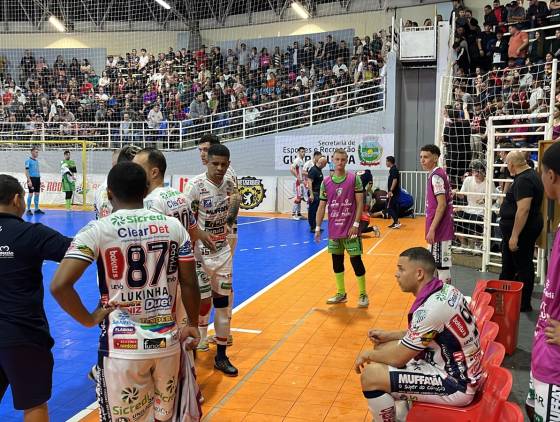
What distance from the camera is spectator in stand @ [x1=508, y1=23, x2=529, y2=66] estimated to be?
13.3 meters

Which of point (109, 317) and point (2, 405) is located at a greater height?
point (109, 317)

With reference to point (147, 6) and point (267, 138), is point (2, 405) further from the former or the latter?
point (147, 6)

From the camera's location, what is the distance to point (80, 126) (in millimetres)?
22578

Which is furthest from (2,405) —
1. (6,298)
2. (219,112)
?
(219,112)

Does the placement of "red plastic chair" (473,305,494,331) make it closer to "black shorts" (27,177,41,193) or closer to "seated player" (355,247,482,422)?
"seated player" (355,247,482,422)

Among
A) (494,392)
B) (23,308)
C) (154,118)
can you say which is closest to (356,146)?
(154,118)

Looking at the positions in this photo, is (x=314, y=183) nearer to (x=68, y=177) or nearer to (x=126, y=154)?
(x=126, y=154)

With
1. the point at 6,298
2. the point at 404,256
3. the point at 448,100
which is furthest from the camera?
the point at 448,100

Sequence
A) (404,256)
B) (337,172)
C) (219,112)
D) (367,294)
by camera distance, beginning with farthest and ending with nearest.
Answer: (219,112)
(367,294)
(337,172)
(404,256)

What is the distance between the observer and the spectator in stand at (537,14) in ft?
45.2

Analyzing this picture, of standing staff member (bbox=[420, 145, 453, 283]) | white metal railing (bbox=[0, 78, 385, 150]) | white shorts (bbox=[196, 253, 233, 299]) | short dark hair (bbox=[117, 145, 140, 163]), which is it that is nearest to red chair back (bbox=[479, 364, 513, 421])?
white shorts (bbox=[196, 253, 233, 299])

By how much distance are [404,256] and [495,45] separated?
1309 cm

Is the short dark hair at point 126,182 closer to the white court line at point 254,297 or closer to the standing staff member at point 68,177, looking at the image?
the white court line at point 254,297

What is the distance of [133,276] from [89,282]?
246 inches
